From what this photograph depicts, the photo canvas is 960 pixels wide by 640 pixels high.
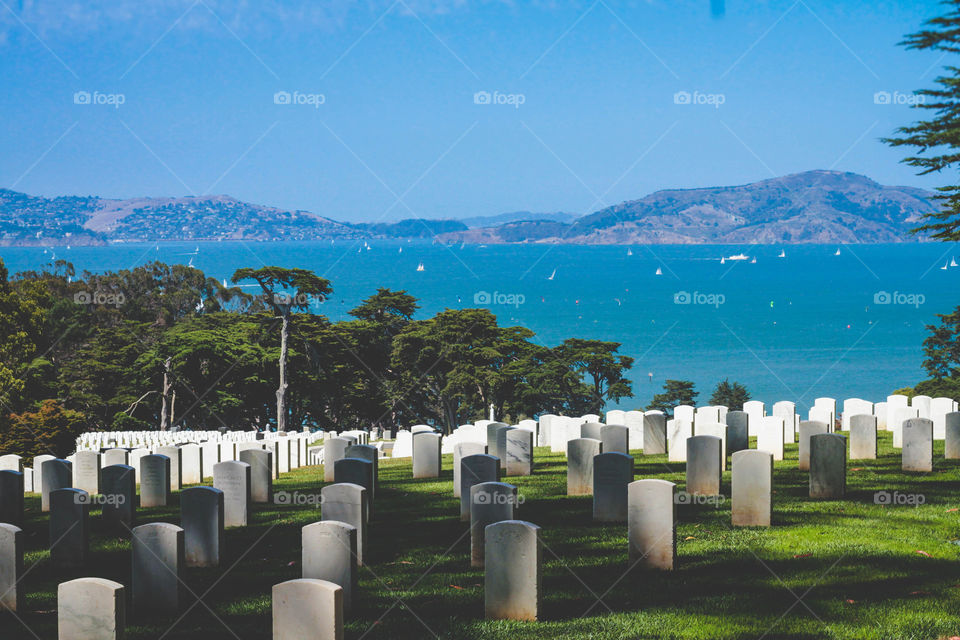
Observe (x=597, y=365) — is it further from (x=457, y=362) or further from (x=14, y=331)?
(x=14, y=331)

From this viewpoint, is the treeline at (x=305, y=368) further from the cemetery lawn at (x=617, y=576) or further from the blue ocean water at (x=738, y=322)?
the cemetery lawn at (x=617, y=576)

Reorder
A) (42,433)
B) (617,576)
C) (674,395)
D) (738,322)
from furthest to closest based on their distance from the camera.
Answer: (738,322), (674,395), (42,433), (617,576)

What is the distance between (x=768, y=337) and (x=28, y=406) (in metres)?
98.5

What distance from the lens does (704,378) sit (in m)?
90.5

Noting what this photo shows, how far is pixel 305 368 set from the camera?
159 ft

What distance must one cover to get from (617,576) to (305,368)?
41360 mm

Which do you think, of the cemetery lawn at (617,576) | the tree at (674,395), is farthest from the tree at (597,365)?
the cemetery lawn at (617,576)


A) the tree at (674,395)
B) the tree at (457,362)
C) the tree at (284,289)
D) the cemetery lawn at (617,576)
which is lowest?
the tree at (674,395)

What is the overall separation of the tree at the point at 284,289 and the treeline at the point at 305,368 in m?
0.08

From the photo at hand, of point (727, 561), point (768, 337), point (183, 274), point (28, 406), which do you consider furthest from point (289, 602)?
point (768, 337)

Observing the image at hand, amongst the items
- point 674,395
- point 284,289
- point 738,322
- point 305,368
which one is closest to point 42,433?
point 284,289

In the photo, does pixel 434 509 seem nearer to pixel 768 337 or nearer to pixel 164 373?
pixel 164 373

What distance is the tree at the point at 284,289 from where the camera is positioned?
135 ft

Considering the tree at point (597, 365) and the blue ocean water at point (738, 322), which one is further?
the blue ocean water at point (738, 322)
